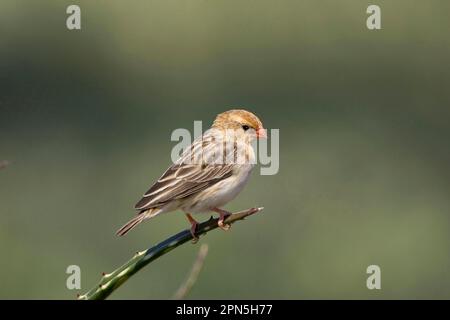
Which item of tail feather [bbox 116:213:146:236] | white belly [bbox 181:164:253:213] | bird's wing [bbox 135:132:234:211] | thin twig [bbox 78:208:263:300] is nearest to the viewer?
Answer: thin twig [bbox 78:208:263:300]

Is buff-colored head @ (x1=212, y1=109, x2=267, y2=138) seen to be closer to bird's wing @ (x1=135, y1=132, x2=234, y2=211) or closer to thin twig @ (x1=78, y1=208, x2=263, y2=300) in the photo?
bird's wing @ (x1=135, y1=132, x2=234, y2=211)

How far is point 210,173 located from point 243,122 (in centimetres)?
37

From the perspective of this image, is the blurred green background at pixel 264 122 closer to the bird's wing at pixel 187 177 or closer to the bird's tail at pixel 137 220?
the bird's wing at pixel 187 177

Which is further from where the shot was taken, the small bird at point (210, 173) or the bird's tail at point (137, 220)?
the small bird at point (210, 173)

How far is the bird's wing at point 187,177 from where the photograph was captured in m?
4.77

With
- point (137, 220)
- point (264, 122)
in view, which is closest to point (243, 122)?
point (137, 220)

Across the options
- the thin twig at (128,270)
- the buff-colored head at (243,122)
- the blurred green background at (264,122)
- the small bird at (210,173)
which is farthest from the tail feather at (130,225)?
Answer: the blurred green background at (264,122)

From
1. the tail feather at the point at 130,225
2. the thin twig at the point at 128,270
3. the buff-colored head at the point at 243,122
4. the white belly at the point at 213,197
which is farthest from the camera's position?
the buff-colored head at the point at 243,122

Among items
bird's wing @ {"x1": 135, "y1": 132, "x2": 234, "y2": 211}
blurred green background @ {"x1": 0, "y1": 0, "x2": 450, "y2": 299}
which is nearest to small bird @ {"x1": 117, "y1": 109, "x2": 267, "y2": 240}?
bird's wing @ {"x1": 135, "y1": 132, "x2": 234, "y2": 211}

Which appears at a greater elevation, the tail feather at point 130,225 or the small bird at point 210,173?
the small bird at point 210,173

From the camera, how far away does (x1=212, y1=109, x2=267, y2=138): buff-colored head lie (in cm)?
538

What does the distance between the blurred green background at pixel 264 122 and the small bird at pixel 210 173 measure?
1.71 m

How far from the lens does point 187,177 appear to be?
199 inches
